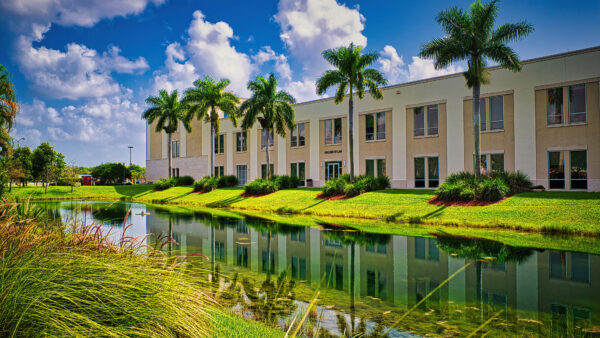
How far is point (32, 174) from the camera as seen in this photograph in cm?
7112

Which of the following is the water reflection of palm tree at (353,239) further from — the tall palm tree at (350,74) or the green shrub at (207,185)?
the green shrub at (207,185)

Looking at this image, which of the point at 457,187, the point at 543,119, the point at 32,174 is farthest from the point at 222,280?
the point at 32,174

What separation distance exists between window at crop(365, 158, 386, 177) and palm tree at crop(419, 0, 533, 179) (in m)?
13.1

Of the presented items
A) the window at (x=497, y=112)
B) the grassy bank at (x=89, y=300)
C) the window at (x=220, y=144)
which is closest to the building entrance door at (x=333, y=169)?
the window at (x=497, y=112)

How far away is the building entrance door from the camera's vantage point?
40594 millimetres

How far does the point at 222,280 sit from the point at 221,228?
407 inches

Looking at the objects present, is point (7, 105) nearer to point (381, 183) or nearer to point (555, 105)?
point (381, 183)

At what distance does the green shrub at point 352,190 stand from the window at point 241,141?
24722 mm

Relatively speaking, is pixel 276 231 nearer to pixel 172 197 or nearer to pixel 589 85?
pixel 589 85

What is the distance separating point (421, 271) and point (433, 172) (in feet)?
83.3

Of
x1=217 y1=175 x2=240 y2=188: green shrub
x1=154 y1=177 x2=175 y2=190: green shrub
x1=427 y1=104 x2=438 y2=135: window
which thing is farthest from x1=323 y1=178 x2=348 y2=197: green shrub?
x1=154 y1=177 x2=175 y2=190: green shrub

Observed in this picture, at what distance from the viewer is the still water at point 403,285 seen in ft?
19.1

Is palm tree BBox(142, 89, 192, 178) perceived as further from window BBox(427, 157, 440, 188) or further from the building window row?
the building window row

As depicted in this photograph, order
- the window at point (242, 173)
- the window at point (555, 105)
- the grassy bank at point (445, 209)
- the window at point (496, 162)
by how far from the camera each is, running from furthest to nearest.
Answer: the window at point (242, 173)
the window at point (496, 162)
the window at point (555, 105)
the grassy bank at point (445, 209)
